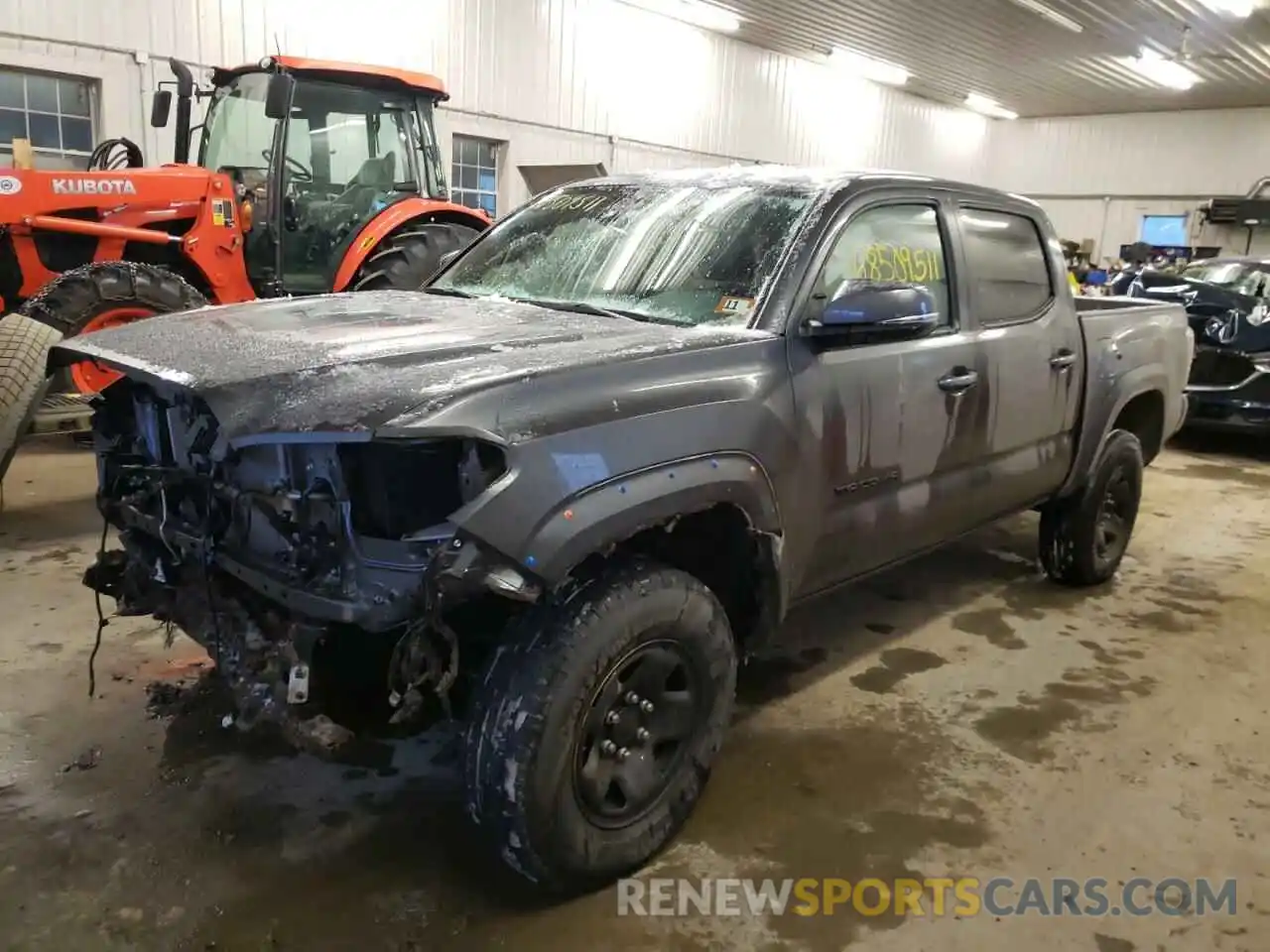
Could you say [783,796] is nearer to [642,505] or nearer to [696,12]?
[642,505]

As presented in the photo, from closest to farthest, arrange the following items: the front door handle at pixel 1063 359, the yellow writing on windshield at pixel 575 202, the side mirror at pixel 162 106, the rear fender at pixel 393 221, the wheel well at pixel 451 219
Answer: the yellow writing on windshield at pixel 575 202
the front door handle at pixel 1063 359
the rear fender at pixel 393 221
the side mirror at pixel 162 106
the wheel well at pixel 451 219

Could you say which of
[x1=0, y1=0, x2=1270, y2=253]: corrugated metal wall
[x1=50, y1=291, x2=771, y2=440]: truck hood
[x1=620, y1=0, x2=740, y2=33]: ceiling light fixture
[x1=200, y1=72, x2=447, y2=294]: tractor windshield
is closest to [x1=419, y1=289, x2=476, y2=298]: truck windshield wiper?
[x1=50, y1=291, x2=771, y2=440]: truck hood

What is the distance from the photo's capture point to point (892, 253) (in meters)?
3.27

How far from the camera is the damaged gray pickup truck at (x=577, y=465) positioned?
2129 millimetres

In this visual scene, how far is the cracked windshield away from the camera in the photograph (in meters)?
2.98

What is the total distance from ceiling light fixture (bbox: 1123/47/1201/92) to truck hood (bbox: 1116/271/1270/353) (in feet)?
27.2

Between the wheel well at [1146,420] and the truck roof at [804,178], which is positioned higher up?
the truck roof at [804,178]

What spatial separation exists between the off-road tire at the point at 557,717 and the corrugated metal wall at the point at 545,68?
332 inches

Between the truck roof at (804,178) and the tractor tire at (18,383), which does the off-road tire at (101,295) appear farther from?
the truck roof at (804,178)

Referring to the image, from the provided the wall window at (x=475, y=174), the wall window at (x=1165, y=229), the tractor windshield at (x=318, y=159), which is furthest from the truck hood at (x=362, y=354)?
the wall window at (x=1165, y=229)

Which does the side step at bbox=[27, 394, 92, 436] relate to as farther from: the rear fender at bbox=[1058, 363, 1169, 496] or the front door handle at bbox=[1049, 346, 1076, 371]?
the rear fender at bbox=[1058, 363, 1169, 496]

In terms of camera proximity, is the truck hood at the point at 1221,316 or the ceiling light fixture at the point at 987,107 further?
the ceiling light fixture at the point at 987,107

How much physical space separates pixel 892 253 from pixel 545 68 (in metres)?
10.2

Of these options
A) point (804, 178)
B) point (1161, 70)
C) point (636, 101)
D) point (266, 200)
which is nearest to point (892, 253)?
point (804, 178)
